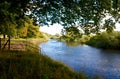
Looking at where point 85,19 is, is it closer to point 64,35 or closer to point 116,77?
point 64,35

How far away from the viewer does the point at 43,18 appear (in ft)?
37.3

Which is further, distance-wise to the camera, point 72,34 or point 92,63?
point 92,63

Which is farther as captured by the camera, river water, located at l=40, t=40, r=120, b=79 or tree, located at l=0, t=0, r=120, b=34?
river water, located at l=40, t=40, r=120, b=79

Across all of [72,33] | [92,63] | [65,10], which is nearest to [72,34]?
[72,33]

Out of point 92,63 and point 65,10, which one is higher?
point 65,10

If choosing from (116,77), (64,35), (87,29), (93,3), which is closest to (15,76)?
(64,35)

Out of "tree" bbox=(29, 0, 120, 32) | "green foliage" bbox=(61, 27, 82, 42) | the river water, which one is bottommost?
the river water

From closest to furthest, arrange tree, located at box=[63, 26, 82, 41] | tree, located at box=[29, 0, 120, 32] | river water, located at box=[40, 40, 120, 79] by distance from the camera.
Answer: tree, located at box=[29, 0, 120, 32], tree, located at box=[63, 26, 82, 41], river water, located at box=[40, 40, 120, 79]

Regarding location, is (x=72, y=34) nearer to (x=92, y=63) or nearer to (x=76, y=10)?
(x=76, y=10)

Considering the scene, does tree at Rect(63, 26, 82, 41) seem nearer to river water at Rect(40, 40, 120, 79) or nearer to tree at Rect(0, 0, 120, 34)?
tree at Rect(0, 0, 120, 34)

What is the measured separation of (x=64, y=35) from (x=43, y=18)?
1.23 m

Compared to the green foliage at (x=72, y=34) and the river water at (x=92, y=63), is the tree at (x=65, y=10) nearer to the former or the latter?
the green foliage at (x=72, y=34)

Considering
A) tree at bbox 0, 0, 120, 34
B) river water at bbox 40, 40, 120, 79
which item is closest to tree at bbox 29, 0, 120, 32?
tree at bbox 0, 0, 120, 34

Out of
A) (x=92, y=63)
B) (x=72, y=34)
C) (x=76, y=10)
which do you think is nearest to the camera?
(x=76, y=10)
